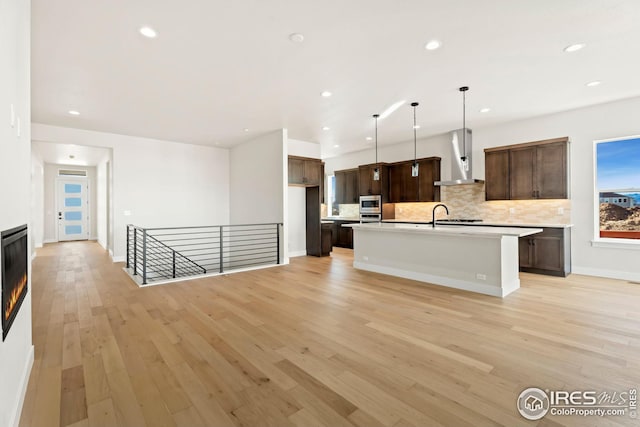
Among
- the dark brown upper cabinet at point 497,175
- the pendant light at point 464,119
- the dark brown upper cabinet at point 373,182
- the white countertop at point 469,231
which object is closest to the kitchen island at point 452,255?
the white countertop at point 469,231

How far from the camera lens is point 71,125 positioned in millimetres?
6250

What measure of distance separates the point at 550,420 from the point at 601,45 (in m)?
3.77

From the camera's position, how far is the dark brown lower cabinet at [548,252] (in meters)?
5.22

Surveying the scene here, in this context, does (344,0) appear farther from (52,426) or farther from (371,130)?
(371,130)

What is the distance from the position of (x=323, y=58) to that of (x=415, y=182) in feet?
15.9

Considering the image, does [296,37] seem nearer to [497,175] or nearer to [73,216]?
[497,175]

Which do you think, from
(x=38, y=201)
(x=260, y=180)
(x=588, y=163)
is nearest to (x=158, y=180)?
(x=260, y=180)

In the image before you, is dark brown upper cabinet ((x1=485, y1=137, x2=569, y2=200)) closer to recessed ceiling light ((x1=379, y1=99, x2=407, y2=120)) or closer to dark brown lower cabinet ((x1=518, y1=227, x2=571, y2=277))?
dark brown lower cabinet ((x1=518, y1=227, x2=571, y2=277))

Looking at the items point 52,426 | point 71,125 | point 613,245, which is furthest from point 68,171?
point 613,245

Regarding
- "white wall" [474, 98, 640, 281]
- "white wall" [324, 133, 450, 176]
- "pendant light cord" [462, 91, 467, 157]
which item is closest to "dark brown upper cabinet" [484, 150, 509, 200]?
"pendant light cord" [462, 91, 467, 157]

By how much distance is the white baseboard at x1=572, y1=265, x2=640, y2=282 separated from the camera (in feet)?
16.2

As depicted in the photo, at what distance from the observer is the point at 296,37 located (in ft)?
10.1

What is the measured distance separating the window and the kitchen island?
5.75ft

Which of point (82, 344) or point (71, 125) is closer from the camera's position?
point (82, 344)
